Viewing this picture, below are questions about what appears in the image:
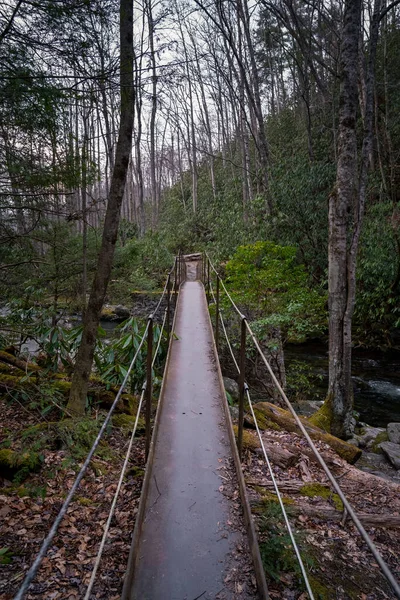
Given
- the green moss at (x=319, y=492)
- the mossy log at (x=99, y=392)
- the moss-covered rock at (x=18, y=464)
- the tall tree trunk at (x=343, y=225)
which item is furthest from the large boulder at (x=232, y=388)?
the moss-covered rock at (x=18, y=464)

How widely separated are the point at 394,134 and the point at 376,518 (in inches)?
640

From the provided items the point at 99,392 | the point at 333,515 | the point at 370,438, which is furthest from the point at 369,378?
the point at 99,392

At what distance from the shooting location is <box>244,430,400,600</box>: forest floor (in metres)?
2.33

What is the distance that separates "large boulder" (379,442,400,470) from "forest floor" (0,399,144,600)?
4.62m

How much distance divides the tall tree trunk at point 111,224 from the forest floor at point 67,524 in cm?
82

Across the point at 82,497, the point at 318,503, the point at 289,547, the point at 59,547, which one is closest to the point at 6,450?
the point at 82,497

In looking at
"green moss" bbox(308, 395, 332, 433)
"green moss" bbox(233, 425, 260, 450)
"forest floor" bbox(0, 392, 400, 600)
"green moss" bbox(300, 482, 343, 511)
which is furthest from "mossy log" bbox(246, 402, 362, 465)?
"green moss" bbox(300, 482, 343, 511)

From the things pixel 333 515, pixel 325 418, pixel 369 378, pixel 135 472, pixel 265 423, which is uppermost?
pixel 135 472

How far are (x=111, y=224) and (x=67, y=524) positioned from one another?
310cm

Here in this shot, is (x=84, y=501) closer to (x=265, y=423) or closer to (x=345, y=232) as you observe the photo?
(x=265, y=423)

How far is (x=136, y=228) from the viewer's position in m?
27.5

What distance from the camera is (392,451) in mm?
6363

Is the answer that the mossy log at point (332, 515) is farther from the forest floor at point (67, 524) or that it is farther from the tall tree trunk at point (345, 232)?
the tall tree trunk at point (345, 232)

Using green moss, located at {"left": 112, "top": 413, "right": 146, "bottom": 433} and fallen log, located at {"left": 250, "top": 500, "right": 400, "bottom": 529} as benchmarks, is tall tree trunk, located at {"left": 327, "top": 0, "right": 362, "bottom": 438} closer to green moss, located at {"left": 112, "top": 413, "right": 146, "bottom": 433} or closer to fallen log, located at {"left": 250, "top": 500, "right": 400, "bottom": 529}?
fallen log, located at {"left": 250, "top": 500, "right": 400, "bottom": 529}
